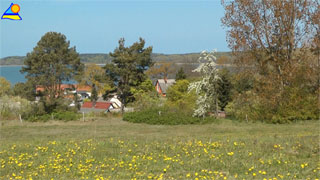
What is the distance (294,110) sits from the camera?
72.7 ft

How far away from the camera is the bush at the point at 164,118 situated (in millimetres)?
23531

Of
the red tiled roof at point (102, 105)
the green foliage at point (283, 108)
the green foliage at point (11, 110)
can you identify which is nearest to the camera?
the green foliage at point (283, 108)

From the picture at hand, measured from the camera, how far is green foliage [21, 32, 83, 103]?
41.5m

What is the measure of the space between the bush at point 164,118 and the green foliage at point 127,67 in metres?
18.7

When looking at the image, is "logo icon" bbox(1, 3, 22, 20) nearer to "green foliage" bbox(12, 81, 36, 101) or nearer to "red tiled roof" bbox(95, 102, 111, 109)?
"green foliage" bbox(12, 81, 36, 101)

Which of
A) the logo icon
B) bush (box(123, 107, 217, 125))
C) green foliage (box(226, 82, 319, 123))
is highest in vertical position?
the logo icon

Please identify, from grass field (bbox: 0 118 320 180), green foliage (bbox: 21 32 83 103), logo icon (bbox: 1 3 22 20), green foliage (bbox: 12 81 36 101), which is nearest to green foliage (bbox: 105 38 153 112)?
green foliage (bbox: 21 32 83 103)

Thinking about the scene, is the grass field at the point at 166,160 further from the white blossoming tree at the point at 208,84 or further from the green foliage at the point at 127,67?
the green foliage at the point at 127,67

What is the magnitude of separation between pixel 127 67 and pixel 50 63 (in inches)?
357

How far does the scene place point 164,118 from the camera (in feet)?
78.6

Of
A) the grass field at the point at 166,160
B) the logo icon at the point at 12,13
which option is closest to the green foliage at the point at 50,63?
the grass field at the point at 166,160

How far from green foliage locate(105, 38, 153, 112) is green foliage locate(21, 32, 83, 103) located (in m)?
5.06

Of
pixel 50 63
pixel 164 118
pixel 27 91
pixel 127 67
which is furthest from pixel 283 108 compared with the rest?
pixel 27 91

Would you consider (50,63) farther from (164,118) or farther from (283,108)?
(283,108)
